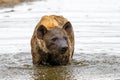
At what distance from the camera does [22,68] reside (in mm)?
14023

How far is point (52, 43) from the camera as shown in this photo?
13617 millimetres

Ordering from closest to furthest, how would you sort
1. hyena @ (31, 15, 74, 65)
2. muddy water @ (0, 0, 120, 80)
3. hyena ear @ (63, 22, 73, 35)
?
1. muddy water @ (0, 0, 120, 80)
2. hyena @ (31, 15, 74, 65)
3. hyena ear @ (63, 22, 73, 35)

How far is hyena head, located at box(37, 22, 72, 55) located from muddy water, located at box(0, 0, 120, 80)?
20.1 inches

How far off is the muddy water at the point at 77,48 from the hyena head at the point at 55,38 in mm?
509

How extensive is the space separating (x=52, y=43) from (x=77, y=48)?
3.47m

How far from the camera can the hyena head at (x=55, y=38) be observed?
13430 millimetres

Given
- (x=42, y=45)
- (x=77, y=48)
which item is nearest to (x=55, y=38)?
(x=42, y=45)

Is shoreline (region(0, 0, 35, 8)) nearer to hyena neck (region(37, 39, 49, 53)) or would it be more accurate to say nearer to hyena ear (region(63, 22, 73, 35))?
hyena ear (region(63, 22, 73, 35))

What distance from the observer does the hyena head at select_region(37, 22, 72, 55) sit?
44.1 feet

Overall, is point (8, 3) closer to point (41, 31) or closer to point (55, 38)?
Result: point (41, 31)

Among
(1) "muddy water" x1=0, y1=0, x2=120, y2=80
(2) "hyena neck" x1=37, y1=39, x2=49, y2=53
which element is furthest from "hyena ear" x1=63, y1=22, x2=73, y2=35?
(1) "muddy water" x1=0, y1=0, x2=120, y2=80

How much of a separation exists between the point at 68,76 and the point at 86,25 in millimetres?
9306

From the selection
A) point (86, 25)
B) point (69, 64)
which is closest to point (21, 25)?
point (86, 25)

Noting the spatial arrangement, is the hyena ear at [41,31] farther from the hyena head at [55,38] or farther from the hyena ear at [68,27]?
the hyena ear at [68,27]
